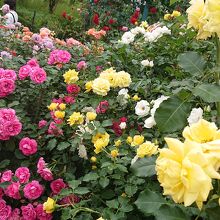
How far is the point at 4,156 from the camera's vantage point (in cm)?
250

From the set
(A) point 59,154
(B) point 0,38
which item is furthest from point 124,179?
(B) point 0,38

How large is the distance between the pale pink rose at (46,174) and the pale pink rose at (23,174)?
6 centimetres

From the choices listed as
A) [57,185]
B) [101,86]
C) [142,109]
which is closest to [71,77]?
[101,86]

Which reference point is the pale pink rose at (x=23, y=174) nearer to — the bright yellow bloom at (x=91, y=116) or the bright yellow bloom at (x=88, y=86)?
the bright yellow bloom at (x=91, y=116)

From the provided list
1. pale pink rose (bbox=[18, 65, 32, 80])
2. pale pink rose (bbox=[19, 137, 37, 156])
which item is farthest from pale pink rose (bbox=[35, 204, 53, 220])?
pale pink rose (bbox=[18, 65, 32, 80])

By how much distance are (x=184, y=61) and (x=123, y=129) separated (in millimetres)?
792

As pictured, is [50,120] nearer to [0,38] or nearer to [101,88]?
[101,88]

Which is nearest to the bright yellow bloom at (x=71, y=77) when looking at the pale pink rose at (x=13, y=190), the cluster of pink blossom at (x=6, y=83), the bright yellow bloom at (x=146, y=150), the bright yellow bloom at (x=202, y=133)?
the cluster of pink blossom at (x=6, y=83)

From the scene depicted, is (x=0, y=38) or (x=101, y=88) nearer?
(x=101, y=88)

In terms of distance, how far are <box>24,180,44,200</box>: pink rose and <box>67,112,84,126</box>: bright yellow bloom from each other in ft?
1.03

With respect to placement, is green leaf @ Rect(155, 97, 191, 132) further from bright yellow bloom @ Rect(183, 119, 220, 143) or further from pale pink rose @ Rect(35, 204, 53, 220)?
pale pink rose @ Rect(35, 204, 53, 220)

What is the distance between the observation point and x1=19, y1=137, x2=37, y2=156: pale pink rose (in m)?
2.30

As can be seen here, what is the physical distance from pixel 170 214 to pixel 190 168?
13.0 inches

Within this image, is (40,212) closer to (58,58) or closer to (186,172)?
(58,58)
